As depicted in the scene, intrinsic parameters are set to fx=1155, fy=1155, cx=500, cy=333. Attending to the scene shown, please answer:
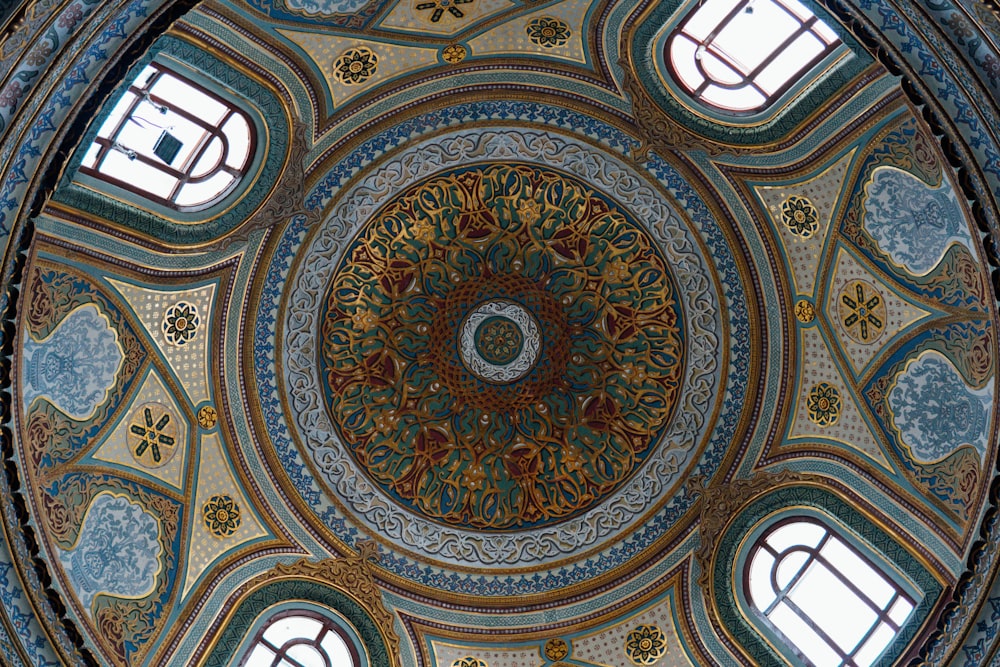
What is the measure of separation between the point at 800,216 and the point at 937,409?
8.28ft

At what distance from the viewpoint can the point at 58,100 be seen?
9484 mm

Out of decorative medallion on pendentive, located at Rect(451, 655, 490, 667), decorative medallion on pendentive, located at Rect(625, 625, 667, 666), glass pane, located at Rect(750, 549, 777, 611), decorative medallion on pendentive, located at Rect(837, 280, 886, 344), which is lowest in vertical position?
decorative medallion on pendentive, located at Rect(625, 625, 667, 666)

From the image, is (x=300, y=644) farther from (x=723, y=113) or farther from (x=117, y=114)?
(x=723, y=113)

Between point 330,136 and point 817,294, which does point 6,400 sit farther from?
point 817,294

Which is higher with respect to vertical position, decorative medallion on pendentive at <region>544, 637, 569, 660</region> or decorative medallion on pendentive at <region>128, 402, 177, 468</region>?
decorative medallion on pendentive at <region>128, 402, 177, 468</region>

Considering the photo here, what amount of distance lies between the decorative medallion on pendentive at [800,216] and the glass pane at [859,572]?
3.44 m

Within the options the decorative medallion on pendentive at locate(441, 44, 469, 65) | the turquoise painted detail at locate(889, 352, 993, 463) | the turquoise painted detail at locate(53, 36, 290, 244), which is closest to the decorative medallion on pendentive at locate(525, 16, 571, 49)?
the decorative medallion on pendentive at locate(441, 44, 469, 65)

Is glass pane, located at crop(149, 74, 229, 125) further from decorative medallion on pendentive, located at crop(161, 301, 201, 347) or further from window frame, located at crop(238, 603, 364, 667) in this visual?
window frame, located at crop(238, 603, 364, 667)

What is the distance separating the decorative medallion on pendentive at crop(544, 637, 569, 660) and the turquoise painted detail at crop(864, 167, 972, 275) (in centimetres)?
567

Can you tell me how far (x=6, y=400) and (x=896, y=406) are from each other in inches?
352

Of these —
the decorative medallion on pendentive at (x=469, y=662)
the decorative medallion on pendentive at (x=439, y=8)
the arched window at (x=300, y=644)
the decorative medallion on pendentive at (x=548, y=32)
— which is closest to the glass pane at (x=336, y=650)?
the arched window at (x=300, y=644)

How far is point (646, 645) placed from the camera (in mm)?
13219

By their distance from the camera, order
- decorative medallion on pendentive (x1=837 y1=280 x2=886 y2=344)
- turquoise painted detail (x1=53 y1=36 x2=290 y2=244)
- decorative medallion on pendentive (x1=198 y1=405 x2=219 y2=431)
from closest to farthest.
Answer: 1. turquoise painted detail (x1=53 y1=36 x2=290 y2=244)
2. decorative medallion on pendentive (x1=837 y1=280 x2=886 y2=344)
3. decorative medallion on pendentive (x1=198 y1=405 x2=219 y2=431)

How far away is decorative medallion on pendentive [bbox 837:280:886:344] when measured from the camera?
1229 centimetres
